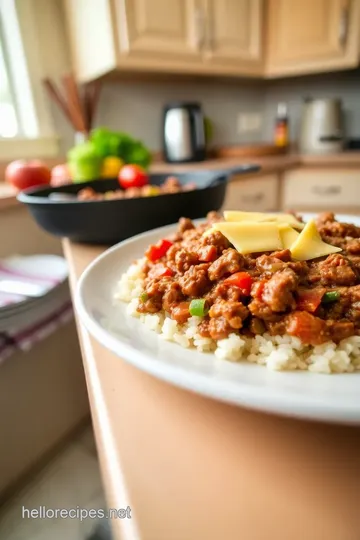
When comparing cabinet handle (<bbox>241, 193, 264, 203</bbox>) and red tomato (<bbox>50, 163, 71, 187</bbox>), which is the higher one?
red tomato (<bbox>50, 163, 71, 187</bbox>)

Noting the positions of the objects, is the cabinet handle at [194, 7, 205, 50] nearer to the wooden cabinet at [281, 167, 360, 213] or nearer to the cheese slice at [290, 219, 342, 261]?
the wooden cabinet at [281, 167, 360, 213]

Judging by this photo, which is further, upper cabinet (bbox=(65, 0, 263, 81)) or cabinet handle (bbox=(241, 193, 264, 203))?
cabinet handle (bbox=(241, 193, 264, 203))

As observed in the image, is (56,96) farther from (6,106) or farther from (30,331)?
(30,331)

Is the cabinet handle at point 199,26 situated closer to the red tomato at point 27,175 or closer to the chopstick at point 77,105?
the chopstick at point 77,105

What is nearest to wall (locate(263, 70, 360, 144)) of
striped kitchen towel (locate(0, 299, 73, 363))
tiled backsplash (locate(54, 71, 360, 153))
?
tiled backsplash (locate(54, 71, 360, 153))

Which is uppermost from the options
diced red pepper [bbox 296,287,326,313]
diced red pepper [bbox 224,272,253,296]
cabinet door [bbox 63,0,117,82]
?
cabinet door [bbox 63,0,117,82]

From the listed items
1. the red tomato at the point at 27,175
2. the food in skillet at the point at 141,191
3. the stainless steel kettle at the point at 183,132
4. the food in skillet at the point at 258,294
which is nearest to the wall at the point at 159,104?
the stainless steel kettle at the point at 183,132
